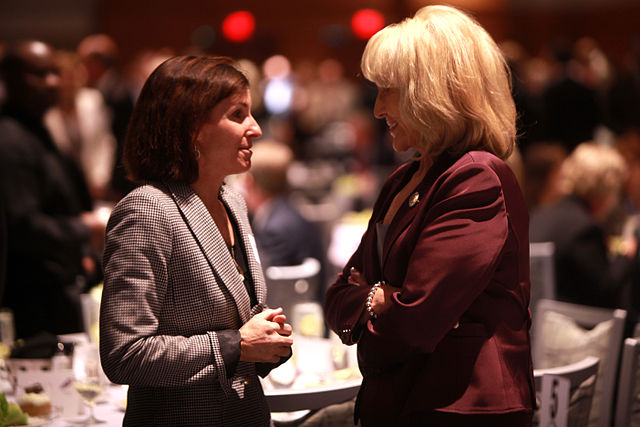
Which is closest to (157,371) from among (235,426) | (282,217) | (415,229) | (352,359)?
(235,426)

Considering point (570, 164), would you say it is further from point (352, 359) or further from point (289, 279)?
point (352, 359)

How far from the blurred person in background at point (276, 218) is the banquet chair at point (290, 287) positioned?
0.48 meters

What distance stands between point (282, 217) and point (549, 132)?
3.78 m

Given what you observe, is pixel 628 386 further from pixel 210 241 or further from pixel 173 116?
pixel 173 116

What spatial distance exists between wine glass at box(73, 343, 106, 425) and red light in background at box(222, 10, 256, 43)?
5.83m

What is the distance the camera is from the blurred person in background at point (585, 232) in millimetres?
4191

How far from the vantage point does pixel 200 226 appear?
181cm

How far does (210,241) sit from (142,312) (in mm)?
226

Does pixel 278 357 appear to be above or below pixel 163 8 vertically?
below

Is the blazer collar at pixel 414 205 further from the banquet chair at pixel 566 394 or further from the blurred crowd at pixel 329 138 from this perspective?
the banquet chair at pixel 566 394

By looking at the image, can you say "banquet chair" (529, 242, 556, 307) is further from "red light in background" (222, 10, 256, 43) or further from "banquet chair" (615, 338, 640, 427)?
"red light in background" (222, 10, 256, 43)

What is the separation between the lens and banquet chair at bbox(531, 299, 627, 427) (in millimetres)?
2723

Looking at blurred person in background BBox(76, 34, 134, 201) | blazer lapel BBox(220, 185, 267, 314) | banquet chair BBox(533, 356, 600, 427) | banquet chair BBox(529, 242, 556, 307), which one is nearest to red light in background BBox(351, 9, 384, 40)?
blurred person in background BBox(76, 34, 134, 201)

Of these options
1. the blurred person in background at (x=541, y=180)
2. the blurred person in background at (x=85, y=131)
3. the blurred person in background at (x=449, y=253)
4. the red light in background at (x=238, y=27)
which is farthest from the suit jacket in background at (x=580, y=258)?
the red light in background at (x=238, y=27)
